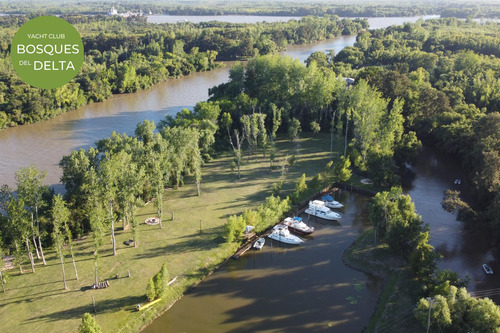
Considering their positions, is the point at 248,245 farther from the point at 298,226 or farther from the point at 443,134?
the point at 443,134

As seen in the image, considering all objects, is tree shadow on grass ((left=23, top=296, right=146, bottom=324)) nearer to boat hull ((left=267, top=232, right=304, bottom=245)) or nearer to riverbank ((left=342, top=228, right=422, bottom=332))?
boat hull ((left=267, top=232, right=304, bottom=245))

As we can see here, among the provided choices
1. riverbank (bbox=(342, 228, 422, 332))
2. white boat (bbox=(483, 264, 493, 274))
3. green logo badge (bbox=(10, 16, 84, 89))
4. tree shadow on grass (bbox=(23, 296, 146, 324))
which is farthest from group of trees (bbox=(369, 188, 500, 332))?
green logo badge (bbox=(10, 16, 84, 89))

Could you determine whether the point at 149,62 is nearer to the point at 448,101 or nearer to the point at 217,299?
the point at 448,101

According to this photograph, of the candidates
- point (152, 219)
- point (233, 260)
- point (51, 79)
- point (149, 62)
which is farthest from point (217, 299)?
point (149, 62)

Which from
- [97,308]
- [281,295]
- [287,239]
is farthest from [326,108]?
[97,308]

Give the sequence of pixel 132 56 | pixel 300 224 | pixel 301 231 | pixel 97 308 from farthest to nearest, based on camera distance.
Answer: pixel 132 56, pixel 300 224, pixel 301 231, pixel 97 308

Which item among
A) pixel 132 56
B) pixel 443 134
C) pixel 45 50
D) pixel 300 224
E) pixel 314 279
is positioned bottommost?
pixel 314 279
